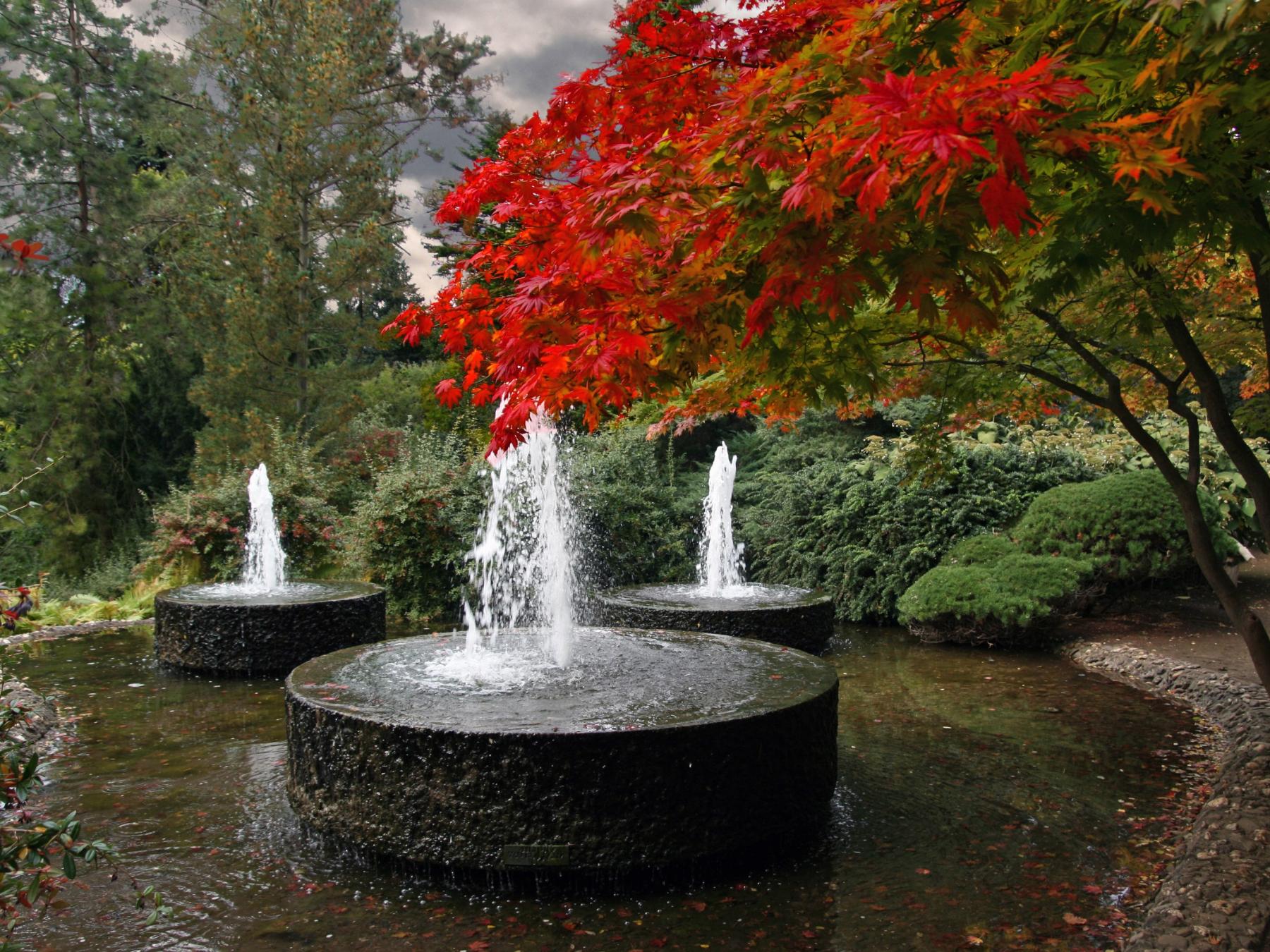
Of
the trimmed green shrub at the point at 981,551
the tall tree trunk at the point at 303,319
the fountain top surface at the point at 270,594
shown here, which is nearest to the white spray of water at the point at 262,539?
the fountain top surface at the point at 270,594

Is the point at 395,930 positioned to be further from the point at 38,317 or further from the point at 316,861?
the point at 38,317

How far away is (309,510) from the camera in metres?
12.5

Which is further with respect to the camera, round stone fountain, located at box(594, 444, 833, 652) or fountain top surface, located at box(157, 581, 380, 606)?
fountain top surface, located at box(157, 581, 380, 606)

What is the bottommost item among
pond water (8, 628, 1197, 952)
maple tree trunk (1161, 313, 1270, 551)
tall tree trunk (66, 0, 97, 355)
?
pond water (8, 628, 1197, 952)

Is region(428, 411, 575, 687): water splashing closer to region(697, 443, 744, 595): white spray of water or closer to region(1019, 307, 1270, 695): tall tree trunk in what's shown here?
region(697, 443, 744, 595): white spray of water

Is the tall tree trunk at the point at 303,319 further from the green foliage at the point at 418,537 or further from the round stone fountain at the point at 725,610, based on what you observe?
the round stone fountain at the point at 725,610

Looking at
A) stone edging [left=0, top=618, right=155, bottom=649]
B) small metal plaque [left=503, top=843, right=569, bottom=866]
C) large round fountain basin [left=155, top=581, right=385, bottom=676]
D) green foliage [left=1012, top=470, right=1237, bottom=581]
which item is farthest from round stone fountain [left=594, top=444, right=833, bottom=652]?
stone edging [left=0, top=618, right=155, bottom=649]

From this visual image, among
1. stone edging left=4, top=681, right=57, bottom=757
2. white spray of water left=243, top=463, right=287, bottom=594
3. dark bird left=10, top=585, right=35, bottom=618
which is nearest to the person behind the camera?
dark bird left=10, top=585, right=35, bottom=618

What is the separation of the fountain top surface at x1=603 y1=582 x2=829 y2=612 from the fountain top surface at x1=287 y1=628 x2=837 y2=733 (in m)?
2.20

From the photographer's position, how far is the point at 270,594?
902 cm

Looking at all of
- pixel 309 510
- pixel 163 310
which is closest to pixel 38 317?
pixel 163 310

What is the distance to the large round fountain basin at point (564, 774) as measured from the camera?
3717 millimetres

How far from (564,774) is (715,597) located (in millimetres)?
5491

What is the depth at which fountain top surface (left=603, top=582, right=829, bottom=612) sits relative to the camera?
8289 mm
